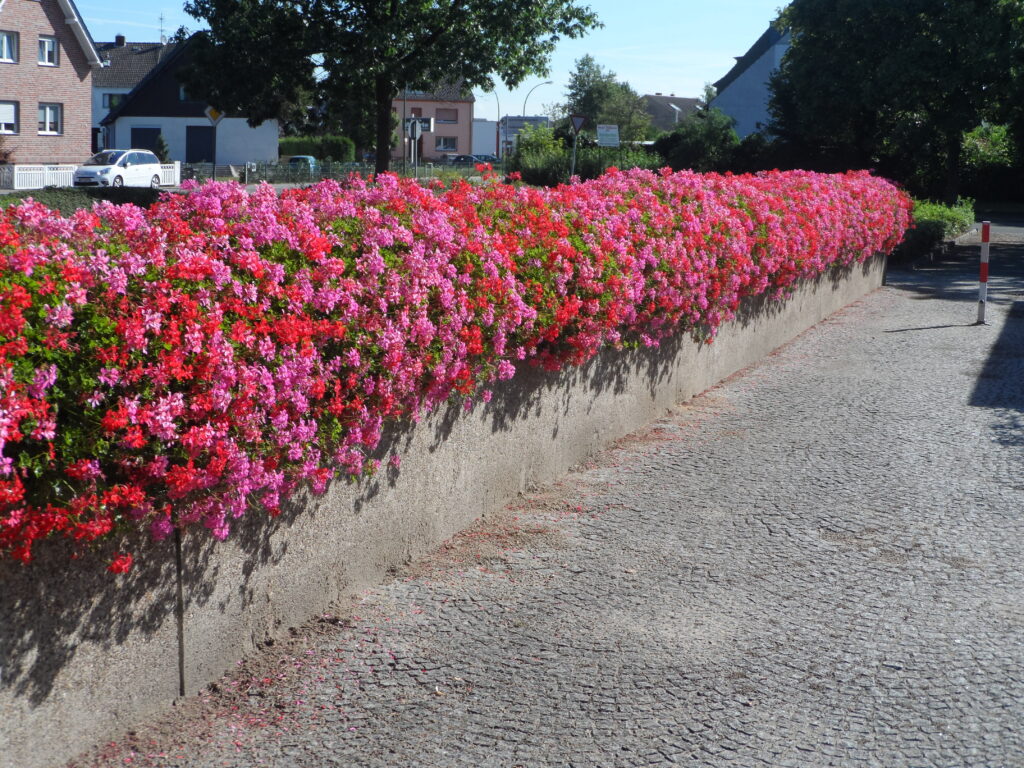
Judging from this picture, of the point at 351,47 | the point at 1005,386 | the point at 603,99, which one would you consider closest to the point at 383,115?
the point at 351,47

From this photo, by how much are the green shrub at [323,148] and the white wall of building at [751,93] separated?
26.3 m

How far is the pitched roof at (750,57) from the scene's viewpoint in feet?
275

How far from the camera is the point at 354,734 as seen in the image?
12.8 ft

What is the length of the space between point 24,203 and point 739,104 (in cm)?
8306

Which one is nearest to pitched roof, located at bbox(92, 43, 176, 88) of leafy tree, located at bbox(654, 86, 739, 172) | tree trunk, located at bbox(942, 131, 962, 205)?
leafy tree, located at bbox(654, 86, 739, 172)

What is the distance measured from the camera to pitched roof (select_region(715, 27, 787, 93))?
83688 millimetres

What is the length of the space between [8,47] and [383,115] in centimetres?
2630

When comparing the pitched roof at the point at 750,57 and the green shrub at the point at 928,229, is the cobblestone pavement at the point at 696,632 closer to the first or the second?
the green shrub at the point at 928,229

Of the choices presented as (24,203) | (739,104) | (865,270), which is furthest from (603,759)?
(739,104)

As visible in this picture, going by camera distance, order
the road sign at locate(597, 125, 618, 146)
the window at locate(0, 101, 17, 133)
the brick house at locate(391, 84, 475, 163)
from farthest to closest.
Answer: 1. the brick house at locate(391, 84, 475, 163)
2. the window at locate(0, 101, 17, 133)
3. the road sign at locate(597, 125, 618, 146)

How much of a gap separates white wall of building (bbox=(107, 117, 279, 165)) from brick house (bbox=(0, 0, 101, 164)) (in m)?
15.1

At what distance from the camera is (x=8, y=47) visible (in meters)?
53.2

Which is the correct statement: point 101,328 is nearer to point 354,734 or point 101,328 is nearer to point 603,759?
point 354,734

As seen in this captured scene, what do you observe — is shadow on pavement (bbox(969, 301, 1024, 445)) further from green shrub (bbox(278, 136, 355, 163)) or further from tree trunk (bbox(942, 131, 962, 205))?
green shrub (bbox(278, 136, 355, 163))
